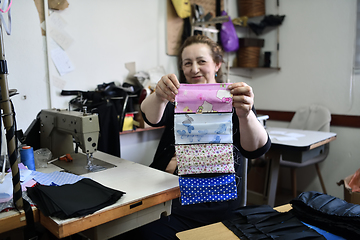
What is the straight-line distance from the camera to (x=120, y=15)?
9.35 ft

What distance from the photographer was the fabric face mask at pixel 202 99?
121 cm

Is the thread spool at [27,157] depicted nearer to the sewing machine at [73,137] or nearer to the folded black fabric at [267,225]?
the sewing machine at [73,137]

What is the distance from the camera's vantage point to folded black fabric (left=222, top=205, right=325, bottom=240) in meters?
0.94

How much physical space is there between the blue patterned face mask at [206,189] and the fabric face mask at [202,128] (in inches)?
6.3

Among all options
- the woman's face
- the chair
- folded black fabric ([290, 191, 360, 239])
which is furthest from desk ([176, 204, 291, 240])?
the chair

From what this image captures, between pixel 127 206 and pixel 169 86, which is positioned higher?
pixel 169 86

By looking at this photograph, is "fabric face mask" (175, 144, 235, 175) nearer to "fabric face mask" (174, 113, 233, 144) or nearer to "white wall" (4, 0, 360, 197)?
"fabric face mask" (174, 113, 233, 144)

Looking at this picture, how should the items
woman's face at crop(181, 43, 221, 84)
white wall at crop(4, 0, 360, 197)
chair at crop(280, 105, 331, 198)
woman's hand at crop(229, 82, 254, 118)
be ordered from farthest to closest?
1. chair at crop(280, 105, 331, 198)
2. white wall at crop(4, 0, 360, 197)
3. woman's face at crop(181, 43, 221, 84)
4. woman's hand at crop(229, 82, 254, 118)

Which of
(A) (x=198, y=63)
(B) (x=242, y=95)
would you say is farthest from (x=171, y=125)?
(B) (x=242, y=95)

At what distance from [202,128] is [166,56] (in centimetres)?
223

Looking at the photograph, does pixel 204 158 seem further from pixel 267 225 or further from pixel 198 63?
pixel 198 63

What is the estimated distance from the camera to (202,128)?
122 centimetres

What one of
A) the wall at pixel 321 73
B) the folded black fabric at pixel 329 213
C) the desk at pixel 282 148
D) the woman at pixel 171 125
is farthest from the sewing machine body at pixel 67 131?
the wall at pixel 321 73

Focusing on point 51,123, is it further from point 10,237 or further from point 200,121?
point 200,121
